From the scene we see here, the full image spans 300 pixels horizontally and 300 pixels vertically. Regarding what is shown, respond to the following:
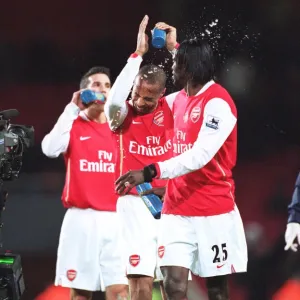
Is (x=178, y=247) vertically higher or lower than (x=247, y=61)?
lower

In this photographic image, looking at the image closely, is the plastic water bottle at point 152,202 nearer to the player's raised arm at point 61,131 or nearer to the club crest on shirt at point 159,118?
the club crest on shirt at point 159,118

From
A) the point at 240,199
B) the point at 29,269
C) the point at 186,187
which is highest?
the point at 186,187

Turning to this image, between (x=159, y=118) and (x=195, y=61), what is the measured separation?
58cm

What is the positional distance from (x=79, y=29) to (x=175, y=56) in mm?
1744

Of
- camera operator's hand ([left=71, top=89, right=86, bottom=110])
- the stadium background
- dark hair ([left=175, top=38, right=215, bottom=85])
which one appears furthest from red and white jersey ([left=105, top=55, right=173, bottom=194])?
the stadium background

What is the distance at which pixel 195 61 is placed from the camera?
11.3 feet

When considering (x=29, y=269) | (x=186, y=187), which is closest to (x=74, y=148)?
(x=29, y=269)

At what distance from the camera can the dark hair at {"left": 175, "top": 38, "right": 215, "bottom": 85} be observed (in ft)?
11.3

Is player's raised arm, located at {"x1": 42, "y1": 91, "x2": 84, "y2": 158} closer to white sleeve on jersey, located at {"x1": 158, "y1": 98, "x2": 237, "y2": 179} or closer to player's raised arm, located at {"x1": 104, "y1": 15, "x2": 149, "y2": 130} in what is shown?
player's raised arm, located at {"x1": 104, "y1": 15, "x2": 149, "y2": 130}

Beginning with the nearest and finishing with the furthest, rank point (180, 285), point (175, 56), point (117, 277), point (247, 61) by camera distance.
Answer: point (180, 285)
point (175, 56)
point (117, 277)
point (247, 61)

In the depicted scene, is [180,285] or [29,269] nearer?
[180,285]

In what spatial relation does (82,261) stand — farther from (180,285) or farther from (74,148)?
(180,285)

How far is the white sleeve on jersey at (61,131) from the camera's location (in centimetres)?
448

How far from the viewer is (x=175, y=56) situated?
11.5ft
